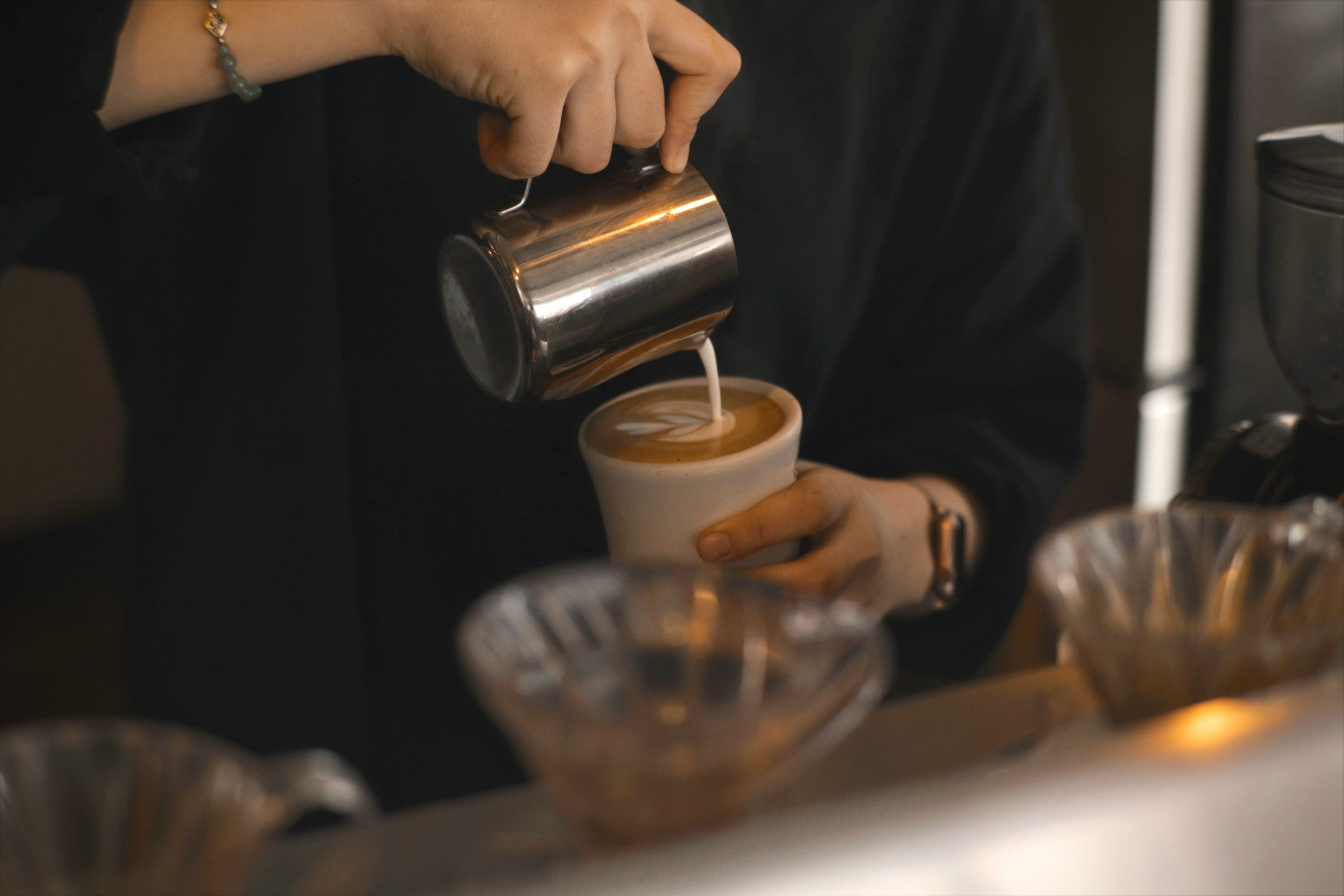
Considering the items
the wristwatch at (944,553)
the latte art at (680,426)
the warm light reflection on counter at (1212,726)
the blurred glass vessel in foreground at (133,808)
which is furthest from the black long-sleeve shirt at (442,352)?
the warm light reflection on counter at (1212,726)

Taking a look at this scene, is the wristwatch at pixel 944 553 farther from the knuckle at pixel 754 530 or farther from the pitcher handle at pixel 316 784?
the pitcher handle at pixel 316 784

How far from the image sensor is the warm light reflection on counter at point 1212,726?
39 cm

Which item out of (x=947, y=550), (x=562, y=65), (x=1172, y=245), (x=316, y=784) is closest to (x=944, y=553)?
(x=947, y=550)

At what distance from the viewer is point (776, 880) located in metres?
0.34

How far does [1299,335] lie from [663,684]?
0.72 metres

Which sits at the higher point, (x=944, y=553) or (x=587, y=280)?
(x=587, y=280)

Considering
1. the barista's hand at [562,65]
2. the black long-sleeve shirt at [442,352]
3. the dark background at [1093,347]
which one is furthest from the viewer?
the dark background at [1093,347]

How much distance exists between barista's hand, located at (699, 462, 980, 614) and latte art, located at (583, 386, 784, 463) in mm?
48

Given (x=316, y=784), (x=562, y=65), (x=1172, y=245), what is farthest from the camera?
(x=1172, y=245)

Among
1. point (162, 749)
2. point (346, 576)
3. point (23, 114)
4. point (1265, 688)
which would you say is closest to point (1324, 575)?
point (1265, 688)

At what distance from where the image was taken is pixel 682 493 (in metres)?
0.77

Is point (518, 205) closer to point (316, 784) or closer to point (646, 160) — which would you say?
point (646, 160)

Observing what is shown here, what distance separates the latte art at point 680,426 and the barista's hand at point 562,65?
0.63 ft

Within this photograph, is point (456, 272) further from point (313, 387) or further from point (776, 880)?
point (776, 880)
